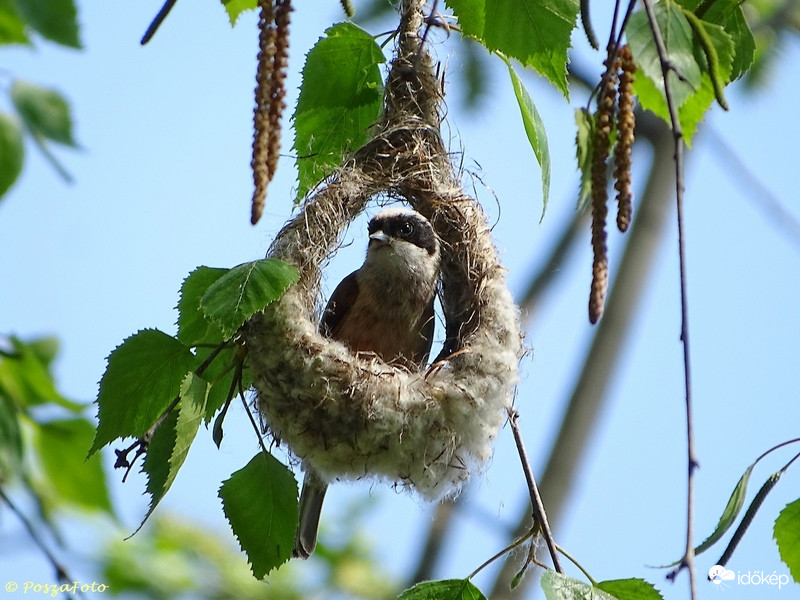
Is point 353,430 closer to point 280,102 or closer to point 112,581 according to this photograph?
point 280,102

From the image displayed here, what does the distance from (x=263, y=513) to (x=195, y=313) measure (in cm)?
51

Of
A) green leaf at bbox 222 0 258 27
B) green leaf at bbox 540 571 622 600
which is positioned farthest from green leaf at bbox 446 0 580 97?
green leaf at bbox 540 571 622 600

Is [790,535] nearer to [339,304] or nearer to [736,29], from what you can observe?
[736,29]

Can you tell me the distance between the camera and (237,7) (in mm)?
2541

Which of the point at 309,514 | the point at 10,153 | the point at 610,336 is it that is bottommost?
the point at 610,336

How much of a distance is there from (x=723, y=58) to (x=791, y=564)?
1.20 m

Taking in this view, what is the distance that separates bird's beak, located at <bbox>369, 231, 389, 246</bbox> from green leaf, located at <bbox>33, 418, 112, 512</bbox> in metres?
1.31

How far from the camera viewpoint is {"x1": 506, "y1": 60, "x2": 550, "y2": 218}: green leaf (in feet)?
7.80

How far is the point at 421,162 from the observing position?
325 cm

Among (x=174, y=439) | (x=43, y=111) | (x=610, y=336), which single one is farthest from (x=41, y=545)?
(x=610, y=336)

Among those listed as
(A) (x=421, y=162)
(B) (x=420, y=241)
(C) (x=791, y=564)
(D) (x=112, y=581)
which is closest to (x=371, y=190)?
(A) (x=421, y=162)

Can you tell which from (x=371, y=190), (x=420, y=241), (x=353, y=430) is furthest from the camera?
(x=420, y=241)

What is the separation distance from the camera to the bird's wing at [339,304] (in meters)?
3.79

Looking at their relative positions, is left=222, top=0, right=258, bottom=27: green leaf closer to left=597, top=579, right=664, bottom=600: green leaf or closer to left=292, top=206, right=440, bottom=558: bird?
left=292, top=206, right=440, bottom=558: bird
